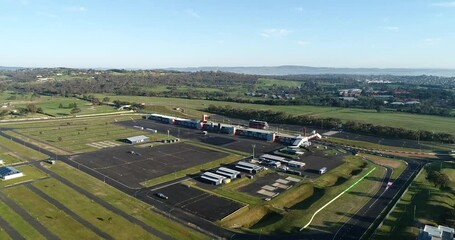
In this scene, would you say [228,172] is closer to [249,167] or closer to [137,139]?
[249,167]

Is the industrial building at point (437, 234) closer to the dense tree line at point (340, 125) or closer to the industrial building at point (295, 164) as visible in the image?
the industrial building at point (295, 164)

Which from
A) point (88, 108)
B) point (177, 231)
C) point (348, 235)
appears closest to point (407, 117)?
point (348, 235)

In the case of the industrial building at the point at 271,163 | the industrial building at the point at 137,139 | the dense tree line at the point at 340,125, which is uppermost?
the dense tree line at the point at 340,125

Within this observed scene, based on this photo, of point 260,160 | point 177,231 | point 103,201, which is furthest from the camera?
point 260,160

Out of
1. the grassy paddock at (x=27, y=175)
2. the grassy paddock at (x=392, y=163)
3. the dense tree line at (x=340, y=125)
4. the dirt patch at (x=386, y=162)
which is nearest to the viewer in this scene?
the grassy paddock at (x=27, y=175)

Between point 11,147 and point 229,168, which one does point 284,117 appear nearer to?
point 229,168

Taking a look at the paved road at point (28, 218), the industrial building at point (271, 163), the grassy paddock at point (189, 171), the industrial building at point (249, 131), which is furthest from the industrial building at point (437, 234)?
the industrial building at point (249, 131)

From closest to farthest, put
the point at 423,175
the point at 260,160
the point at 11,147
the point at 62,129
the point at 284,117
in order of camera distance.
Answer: the point at 423,175
the point at 260,160
the point at 11,147
the point at 62,129
the point at 284,117

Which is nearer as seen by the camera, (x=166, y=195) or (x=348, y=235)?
(x=348, y=235)
